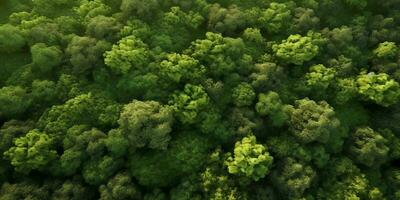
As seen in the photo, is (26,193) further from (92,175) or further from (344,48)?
(344,48)

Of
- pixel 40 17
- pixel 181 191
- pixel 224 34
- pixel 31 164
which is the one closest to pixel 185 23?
pixel 224 34

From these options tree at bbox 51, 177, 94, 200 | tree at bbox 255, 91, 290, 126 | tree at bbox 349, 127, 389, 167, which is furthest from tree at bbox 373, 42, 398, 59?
tree at bbox 51, 177, 94, 200

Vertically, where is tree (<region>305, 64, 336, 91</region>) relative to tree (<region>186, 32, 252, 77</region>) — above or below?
below

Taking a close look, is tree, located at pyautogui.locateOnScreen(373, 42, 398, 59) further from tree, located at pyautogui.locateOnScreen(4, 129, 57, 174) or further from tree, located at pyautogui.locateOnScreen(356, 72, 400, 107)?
tree, located at pyautogui.locateOnScreen(4, 129, 57, 174)

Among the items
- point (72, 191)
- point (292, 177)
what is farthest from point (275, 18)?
point (72, 191)

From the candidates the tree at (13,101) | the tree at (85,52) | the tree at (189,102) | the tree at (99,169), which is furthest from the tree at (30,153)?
the tree at (189,102)

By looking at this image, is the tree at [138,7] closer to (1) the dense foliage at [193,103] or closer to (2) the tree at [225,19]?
(1) the dense foliage at [193,103]
